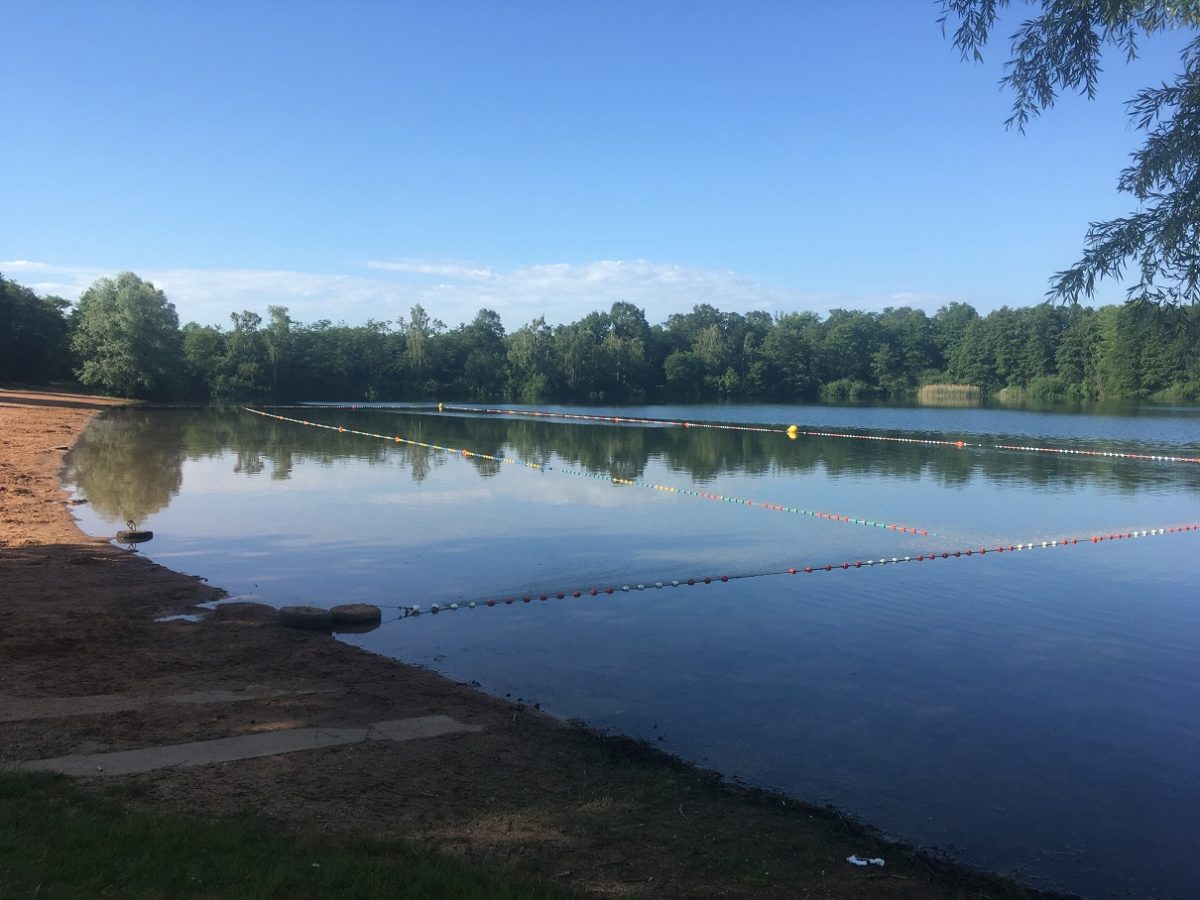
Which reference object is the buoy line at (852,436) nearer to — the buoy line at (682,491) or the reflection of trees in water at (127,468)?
the buoy line at (682,491)

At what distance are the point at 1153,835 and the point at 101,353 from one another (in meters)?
73.0

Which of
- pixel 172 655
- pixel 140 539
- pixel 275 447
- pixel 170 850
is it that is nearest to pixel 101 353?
pixel 275 447

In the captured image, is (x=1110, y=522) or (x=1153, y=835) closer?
(x=1153, y=835)

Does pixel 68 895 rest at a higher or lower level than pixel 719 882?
higher

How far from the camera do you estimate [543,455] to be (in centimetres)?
3047

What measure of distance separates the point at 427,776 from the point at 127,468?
2161cm

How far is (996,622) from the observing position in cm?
1056

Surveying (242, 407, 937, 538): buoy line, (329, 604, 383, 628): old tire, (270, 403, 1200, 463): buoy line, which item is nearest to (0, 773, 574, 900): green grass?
(329, 604, 383, 628): old tire

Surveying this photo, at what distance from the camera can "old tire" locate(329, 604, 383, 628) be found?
9.63m

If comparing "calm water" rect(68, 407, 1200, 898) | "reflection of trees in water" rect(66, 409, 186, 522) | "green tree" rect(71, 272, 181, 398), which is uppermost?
"green tree" rect(71, 272, 181, 398)

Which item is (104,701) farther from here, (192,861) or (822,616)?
(822,616)

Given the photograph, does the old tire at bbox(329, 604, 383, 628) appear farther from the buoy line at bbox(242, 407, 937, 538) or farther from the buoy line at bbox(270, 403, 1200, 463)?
the buoy line at bbox(270, 403, 1200, 463)

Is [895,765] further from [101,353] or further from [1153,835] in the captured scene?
[101,353]

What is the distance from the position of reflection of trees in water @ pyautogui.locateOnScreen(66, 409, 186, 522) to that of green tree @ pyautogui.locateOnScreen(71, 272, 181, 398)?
28431 mm
